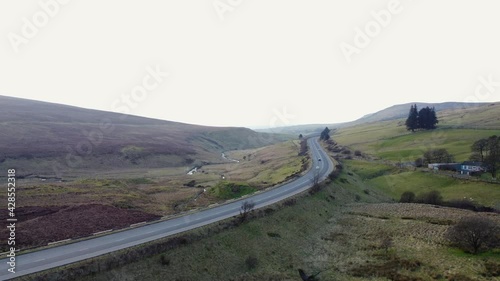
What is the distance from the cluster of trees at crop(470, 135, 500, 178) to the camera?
218 ft

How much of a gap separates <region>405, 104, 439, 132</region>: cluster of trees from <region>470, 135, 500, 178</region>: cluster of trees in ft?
145

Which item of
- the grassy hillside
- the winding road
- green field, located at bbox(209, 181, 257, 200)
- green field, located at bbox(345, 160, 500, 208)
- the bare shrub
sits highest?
the grassy hillside

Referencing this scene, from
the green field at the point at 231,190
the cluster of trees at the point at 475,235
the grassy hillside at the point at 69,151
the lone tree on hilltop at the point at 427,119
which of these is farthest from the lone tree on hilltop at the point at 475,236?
the lone tree on hilltop at the point at 427,119

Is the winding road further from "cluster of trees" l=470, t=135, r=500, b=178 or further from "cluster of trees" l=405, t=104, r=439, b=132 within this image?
"cluster of trees" l=405, t=104, r=439, b=132

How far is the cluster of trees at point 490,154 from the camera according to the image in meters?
66.4

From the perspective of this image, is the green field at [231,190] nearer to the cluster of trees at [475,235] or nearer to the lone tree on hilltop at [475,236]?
the cluster of trees at [475,235]

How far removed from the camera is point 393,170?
263ft

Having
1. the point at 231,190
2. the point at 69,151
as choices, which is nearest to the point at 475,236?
the point at 231,190

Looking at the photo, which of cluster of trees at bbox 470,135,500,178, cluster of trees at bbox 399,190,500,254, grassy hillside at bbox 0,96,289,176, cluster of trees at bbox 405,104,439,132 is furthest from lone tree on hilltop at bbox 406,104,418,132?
cluster of trees at bbox 399,190,500,254

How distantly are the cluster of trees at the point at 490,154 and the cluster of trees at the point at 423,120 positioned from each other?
4426cm

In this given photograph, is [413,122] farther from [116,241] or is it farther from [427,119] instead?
[116,241]

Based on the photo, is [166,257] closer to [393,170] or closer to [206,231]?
[206,231]

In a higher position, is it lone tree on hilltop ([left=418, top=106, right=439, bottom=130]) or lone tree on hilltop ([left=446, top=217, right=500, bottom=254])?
lone tree on hilltop ([left=418, top=106, right=439, bottom=130])

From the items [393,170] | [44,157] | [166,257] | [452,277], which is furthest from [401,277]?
[44,157]
